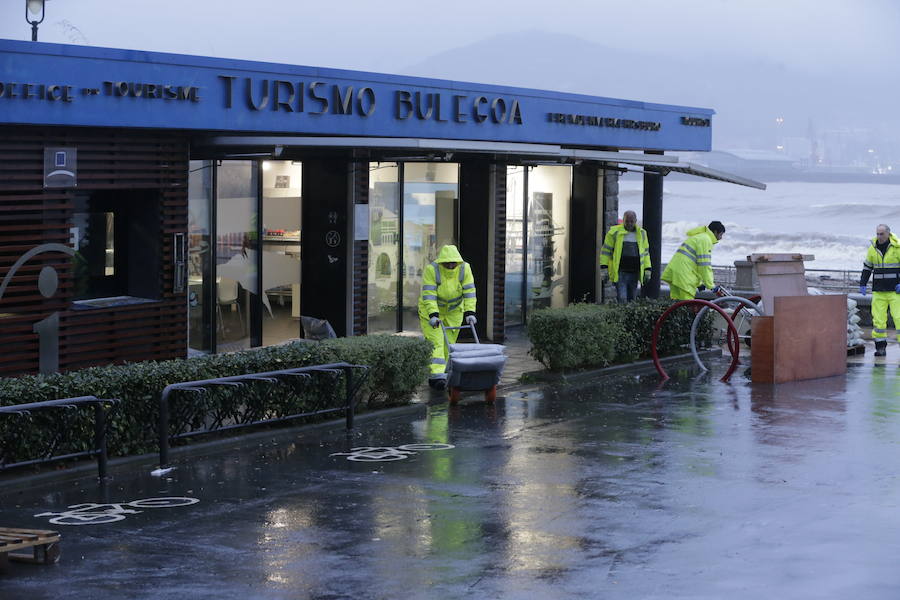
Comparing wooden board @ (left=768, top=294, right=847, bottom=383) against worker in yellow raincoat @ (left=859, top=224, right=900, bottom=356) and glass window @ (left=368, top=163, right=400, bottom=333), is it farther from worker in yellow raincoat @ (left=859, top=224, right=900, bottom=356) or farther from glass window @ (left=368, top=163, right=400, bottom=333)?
glass window @ (left=368, top=163, right=400, bottom=333)

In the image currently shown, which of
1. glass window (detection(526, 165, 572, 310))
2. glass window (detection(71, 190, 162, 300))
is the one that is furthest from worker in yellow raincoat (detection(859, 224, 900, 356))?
glass window (detection(71, 190, 162, 300))

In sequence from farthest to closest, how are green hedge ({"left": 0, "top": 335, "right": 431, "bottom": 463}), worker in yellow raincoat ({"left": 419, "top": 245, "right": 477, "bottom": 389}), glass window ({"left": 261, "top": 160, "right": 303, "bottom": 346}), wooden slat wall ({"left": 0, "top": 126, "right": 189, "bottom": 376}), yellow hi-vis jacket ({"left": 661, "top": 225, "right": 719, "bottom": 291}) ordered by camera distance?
yellow hi-vis jacket ({"left": 661, "top": 225, "right": 719, "bottom": 291}) < glass window ({"left": 261, "top": 160, "right": 303, "bottom": 346}) < worker in yellow raincoat ({"left": 419, "top": 245, "right": 477, "bottom": 389}) < wooden slat wall ({"left": 0, "top": 126, "right": 189, "bottom": 376}) < green hedge ({"left": 0, "top": 335, "right": 431, "bottom": 463})

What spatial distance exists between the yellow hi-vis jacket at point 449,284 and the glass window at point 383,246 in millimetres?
4440

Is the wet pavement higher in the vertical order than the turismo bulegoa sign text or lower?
lower

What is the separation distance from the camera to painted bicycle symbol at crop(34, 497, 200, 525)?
980cm

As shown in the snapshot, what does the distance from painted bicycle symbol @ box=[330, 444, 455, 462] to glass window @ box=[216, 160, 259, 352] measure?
5.69 meters

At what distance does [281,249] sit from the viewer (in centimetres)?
1930

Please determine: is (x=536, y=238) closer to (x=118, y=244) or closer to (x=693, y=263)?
(x=693, y=263)

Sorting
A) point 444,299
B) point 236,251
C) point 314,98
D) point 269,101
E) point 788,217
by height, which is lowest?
point 444,299

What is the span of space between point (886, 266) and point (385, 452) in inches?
434

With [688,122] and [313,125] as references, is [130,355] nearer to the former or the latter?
[313,125]

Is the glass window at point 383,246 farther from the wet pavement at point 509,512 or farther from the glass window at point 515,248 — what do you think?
the wet pavement at point 509,512

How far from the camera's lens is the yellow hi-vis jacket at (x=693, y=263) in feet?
65.0

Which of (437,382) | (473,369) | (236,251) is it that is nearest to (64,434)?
(473,369)
